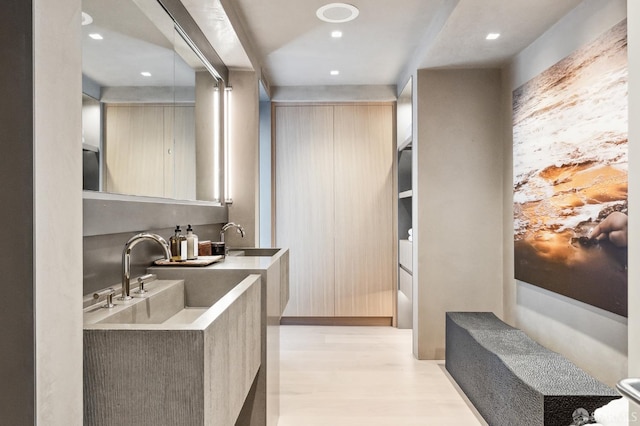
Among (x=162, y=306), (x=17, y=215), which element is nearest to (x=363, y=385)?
(x=162, y=306)

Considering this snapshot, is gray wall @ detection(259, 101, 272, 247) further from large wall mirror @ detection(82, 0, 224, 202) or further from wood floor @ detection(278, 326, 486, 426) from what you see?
large wall mirror @ detection(82, 0, 224, 202)

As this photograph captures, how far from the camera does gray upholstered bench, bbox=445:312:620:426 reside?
1.71m

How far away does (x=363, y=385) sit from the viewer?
9.42 ft

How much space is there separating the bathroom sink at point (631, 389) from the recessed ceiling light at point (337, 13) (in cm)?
251

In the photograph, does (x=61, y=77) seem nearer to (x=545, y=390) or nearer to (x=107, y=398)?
(x=107, y=398)

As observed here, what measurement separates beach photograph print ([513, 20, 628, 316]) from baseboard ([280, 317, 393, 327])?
5.71 feet

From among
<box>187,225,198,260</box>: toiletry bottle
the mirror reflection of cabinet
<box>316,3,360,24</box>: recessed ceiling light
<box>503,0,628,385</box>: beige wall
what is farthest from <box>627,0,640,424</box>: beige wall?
the mirror reflection of cabinet

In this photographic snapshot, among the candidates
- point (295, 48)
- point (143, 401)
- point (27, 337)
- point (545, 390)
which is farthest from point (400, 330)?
point (27, 337)

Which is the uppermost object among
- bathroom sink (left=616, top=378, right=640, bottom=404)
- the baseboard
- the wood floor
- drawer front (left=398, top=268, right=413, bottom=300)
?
bathroom sink (left=616, top=378, right=640, bottom=404)

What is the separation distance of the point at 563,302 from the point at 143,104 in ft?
8.12

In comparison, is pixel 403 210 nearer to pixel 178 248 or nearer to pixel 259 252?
pixel 259 252

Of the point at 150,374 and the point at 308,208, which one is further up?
the point at 308,208

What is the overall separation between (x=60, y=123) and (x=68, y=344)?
44 centimetres

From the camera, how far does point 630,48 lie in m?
0.69
